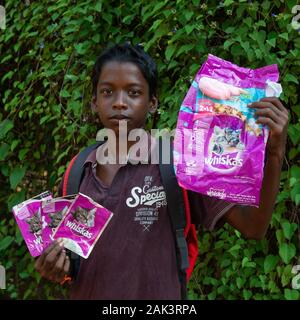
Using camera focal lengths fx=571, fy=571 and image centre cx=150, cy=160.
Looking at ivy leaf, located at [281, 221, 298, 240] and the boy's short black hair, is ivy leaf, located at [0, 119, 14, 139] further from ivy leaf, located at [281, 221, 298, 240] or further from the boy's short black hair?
ivy leaf, located at [281, 221, 298, 240]

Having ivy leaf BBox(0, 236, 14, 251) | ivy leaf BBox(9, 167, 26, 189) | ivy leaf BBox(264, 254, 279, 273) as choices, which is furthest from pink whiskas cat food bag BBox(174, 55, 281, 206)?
ivy leaf BBox(0, 236, 14, 251)

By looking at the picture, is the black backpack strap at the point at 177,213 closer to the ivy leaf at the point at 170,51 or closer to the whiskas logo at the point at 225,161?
the whiskas logo at the point at 225,161

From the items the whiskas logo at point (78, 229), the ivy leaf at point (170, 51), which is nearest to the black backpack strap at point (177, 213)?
the whiskas logo at point (78, 229)

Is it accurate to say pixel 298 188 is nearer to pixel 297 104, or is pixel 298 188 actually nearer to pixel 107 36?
pixel 297 104

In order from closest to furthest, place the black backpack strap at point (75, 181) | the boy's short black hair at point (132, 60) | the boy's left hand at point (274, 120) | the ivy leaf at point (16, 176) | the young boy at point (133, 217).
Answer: the boy's left hand at point (274, 120) < the young boy at point (133, 217) < the black backpack strap at point (75, 181) < the boy's short black hair at point (132, 60) < the ivy leaf at point (16, 176)

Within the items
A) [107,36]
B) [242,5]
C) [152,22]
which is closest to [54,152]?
[107,36]

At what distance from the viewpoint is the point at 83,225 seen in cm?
161

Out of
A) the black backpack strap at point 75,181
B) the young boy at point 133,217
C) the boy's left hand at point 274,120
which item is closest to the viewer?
the boy's left hand at point 274,120

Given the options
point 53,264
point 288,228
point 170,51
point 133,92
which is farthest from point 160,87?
point 53,264

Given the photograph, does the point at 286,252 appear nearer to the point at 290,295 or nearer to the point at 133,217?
the point at 290,295

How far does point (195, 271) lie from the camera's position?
8.60 feet

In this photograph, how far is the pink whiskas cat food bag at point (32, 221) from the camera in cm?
166

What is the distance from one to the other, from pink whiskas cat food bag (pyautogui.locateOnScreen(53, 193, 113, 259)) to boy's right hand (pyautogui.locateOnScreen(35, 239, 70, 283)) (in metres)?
0.05

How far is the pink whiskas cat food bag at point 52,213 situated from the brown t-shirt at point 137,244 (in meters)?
0.08
